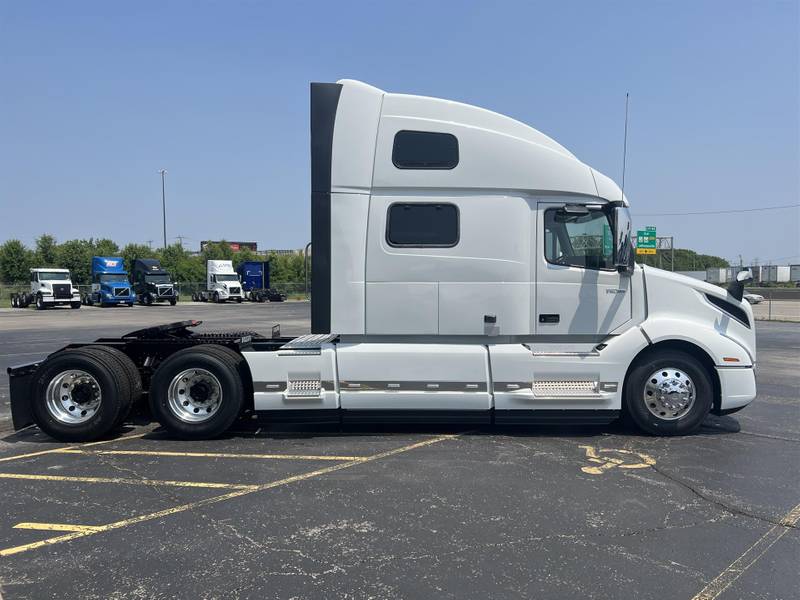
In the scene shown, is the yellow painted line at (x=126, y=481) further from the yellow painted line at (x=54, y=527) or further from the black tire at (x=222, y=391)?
the black tire at (x=222, y=391)

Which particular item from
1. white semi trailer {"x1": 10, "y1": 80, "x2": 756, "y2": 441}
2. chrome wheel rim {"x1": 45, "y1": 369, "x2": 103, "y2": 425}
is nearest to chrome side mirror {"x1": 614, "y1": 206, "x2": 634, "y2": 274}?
white semi trailer {"x1": 10, "y1": 80, "x2": 756, "y2": 441}

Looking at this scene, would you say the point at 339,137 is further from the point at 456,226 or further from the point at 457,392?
the point at 457,392

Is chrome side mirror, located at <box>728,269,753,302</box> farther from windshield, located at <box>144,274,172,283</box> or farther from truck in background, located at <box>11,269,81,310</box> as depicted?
windshield, located at <box>144,274,172,283</box>

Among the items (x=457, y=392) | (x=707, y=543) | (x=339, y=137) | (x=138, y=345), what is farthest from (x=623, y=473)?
(x=138, y=345)

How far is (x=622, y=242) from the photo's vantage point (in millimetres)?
6242

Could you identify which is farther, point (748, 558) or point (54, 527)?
point (54, 527)

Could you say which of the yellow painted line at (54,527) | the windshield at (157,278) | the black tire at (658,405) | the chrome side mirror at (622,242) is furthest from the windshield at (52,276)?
the black tire at (658,405)

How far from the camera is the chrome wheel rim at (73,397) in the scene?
6281 millimetres

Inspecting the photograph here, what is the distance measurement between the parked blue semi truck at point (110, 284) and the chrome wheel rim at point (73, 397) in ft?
123

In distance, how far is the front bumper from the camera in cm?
623

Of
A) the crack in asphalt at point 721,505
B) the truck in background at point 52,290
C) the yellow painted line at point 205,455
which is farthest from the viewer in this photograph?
the truck in background at point 52,290

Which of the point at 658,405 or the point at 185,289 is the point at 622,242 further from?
the point at 185,289

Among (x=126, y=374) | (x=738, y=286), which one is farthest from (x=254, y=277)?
(x=738, y=286)

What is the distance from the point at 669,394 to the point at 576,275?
166cm
